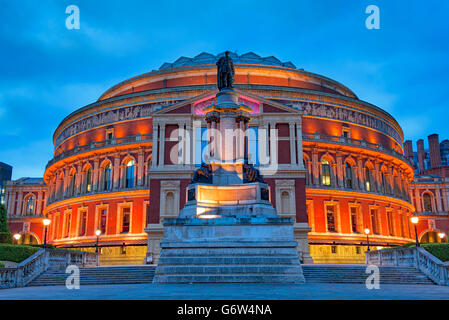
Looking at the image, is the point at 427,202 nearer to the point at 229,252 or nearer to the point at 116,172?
the point at 116,172

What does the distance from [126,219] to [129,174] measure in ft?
17.4

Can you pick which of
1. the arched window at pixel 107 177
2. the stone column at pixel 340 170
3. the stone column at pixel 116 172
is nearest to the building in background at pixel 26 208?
the arched window at pixel 107 177

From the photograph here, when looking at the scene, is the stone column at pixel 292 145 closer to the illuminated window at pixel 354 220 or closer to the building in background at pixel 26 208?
the illuminated window at pixel 354 220

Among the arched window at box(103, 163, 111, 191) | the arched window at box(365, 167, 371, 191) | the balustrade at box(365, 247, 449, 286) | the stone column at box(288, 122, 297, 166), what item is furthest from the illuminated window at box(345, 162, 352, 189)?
the arched window at box(103, 163, 111, 191)

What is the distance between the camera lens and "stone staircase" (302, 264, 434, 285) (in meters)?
20.1

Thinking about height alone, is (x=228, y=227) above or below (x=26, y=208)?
below

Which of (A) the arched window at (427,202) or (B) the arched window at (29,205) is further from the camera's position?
(B) the arched window at (29,205)

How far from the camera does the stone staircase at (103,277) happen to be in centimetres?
2020

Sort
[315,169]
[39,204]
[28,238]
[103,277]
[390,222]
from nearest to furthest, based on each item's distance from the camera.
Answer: [103,277]
[315,169]
[390,222]
[28,238]
[39,204]

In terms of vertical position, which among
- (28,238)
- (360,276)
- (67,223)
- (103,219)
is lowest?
(360,276)

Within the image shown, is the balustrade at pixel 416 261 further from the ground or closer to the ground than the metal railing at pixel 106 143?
closer to the ground

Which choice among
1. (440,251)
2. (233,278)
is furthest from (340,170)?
(233,278)

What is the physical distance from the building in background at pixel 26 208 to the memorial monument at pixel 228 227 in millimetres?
55717

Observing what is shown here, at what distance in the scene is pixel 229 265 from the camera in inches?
707
